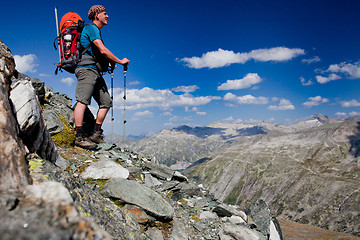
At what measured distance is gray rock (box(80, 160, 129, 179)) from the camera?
716 cm

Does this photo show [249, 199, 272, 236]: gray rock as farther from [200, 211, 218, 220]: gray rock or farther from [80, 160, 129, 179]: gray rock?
[80, 160, 129, 179]: gray rock

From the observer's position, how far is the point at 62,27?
9172 mm

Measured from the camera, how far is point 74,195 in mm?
3434

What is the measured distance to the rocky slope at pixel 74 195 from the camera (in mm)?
2025

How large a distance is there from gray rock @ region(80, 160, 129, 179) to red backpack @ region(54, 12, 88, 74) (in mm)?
4440

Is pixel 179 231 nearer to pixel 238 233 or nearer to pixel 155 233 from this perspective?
pixel 155 233

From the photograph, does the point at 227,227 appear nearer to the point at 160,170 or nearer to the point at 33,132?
the point at 160,170

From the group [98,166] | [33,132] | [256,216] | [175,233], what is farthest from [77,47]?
[256,216]

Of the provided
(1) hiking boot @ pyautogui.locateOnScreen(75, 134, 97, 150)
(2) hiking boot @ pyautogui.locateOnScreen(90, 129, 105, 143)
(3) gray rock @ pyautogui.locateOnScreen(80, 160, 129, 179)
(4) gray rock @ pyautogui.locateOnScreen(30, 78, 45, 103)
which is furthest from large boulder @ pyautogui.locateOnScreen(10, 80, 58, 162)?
(4) gray rock @ pyautogui.locateOnScreen(30, 78, 45, 103)

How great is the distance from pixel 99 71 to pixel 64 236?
8.46 meters

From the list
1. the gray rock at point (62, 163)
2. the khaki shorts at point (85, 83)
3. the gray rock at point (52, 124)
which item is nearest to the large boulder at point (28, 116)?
the gray rock at point (62, 163)

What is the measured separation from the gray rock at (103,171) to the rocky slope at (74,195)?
0.02 metres

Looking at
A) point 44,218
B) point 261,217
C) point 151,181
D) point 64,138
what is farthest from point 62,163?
point 261,217

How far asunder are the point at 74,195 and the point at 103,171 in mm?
4152
